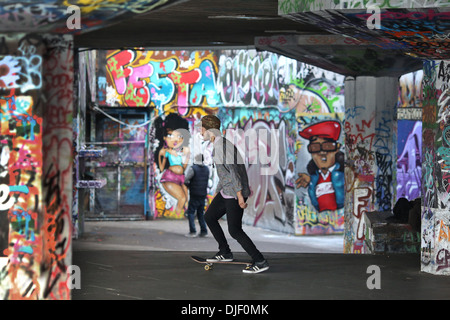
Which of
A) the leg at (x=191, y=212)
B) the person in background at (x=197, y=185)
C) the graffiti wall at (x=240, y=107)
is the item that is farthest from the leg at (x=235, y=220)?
the graffiti wall at (x=240, y=107)

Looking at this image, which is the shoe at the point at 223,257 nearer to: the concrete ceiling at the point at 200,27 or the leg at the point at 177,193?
the concrete ceiling at the point at 200,27

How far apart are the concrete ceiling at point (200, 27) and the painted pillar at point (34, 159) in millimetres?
2579

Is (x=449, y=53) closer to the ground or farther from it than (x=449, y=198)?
farther from it

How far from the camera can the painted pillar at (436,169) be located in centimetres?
1027

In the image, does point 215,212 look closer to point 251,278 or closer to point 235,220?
point 235,220

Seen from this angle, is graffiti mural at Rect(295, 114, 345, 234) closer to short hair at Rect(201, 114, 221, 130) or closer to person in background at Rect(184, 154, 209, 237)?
person in background at Rect(184, 154, 209, 237)

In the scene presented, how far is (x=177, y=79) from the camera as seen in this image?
2391 centimetres

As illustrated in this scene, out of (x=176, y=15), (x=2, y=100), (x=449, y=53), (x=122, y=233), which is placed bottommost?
(x=122, y=233)

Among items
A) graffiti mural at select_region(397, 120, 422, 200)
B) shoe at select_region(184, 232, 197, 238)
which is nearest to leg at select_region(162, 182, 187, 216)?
shoe at select_region(184, 232, 197, 238)

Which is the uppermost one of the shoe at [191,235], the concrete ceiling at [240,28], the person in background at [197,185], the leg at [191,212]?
the concrete ceiling at [240,28]
